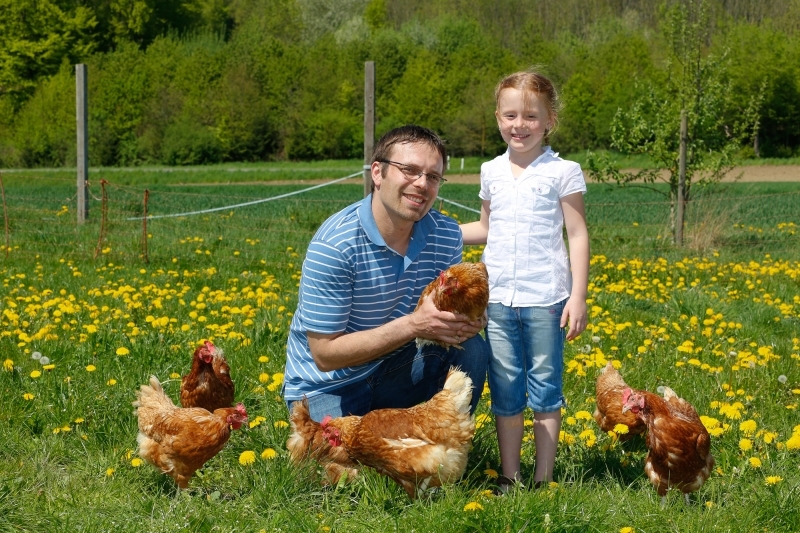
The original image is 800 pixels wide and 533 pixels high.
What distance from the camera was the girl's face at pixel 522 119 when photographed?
367 cm

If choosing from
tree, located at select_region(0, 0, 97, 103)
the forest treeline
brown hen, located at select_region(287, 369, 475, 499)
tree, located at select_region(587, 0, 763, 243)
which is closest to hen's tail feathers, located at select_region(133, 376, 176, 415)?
brown hen, located at select_region(287, 369, 475, 499)

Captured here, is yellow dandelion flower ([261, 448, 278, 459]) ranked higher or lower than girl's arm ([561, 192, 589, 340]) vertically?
lower

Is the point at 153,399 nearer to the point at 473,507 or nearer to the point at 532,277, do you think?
the point at 473,507

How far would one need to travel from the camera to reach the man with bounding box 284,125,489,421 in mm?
3451

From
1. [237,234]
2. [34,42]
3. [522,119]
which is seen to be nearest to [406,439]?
[522,119]

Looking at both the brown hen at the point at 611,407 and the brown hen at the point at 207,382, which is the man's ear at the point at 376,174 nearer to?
the brown hen at the point at 207,382

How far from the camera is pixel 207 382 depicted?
4.16m

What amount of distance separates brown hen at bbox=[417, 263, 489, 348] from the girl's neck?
22.9 inches

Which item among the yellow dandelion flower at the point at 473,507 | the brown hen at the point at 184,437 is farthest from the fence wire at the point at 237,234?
the yellow dandelion flower at the point at 473,507

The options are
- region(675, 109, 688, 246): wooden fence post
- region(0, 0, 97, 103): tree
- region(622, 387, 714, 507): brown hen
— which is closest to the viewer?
region(622, 387, 714, 507): brown hen

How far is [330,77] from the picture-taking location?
47.9 meters

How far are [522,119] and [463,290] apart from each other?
84cm

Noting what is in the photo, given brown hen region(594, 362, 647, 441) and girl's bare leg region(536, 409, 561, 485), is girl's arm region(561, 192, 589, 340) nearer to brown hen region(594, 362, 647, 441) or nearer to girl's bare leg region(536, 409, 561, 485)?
girl's bare leg region(536, 409, 561, 485)

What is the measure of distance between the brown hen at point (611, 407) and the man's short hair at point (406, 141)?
4.91 ft
